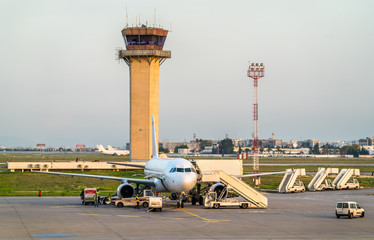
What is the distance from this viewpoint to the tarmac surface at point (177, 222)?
118 ft

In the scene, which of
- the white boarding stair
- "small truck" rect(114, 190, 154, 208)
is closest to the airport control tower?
"small truck" rect(114, 190, 154, 208)

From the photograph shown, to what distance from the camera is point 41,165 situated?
111812 millimetres

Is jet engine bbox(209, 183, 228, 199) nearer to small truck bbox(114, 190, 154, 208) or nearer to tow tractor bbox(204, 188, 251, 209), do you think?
tow tractor bbox(204, 188, 251, 209)

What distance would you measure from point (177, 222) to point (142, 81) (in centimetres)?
7091

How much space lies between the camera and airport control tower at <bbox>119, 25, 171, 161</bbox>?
111m

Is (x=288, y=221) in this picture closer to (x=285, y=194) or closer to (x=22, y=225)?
(x=22, y=225)

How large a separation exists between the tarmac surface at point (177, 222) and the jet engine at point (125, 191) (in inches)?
80.0

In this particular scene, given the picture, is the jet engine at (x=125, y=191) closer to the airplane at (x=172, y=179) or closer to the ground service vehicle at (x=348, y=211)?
the airplane at (x=172, y=179)

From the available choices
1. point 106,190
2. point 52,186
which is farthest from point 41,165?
point 106,190

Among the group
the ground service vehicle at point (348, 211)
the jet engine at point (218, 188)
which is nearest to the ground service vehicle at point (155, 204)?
the jet engine at point (218, 188)

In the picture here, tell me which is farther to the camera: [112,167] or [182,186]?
[112,167]

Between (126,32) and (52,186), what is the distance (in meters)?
39.0

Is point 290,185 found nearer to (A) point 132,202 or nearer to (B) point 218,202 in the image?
(B) point 218,202

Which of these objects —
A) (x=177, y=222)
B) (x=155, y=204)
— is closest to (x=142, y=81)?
(x=155, y=204)
